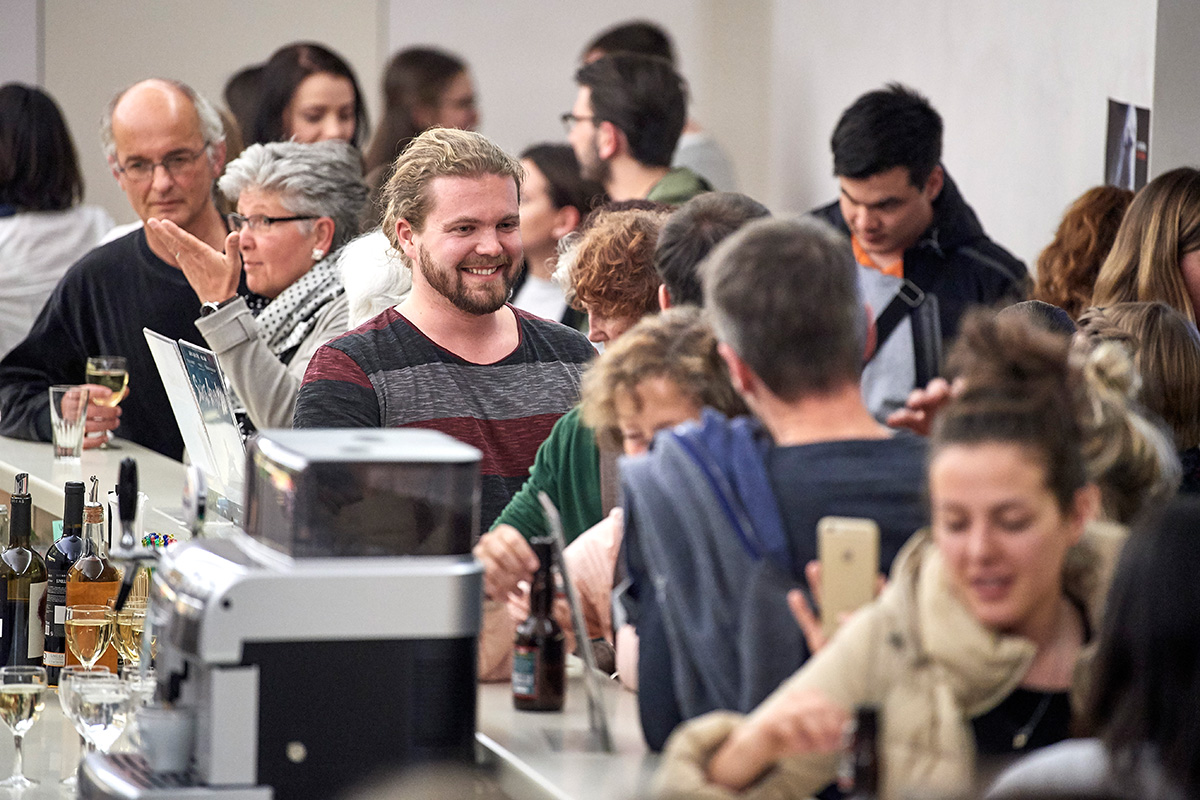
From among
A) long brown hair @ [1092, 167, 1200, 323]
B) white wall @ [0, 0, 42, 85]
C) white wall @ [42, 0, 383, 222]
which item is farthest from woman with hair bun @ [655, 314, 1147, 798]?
white wall @ [0, 0, 42, 85]

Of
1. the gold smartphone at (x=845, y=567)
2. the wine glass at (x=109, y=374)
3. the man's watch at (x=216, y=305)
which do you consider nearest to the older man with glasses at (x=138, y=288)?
the wine glass at (x=109, y=374)

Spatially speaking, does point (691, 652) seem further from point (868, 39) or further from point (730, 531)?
point (868, 39)

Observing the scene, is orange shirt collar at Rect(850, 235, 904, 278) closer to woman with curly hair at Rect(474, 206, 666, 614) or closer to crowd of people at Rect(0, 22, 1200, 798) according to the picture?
crowd of people at Rect(0, 22, 1200, 798)

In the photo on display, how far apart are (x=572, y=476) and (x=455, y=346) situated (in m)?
0.56

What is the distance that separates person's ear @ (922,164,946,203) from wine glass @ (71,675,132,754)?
2.49 meters

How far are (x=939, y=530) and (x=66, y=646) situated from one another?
1835mm

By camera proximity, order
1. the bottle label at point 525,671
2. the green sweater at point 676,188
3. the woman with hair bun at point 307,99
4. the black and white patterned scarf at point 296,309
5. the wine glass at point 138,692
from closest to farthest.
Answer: the bottle label at point 525,671 → the wine glass at point 138,692 → the black and white patterned scarf at point 296,309 → the green sweater at point 676,188 → the woman with hair bun at point 307,99

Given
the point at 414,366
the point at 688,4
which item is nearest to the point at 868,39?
the point at 688,4

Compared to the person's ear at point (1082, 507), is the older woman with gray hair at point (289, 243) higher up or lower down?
higher up

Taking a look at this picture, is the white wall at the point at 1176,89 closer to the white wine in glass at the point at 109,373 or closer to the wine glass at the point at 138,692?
the white wine in glass at the point at 109,373

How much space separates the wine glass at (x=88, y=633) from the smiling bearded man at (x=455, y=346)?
0.47 metres

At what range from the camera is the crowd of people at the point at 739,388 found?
1419mm

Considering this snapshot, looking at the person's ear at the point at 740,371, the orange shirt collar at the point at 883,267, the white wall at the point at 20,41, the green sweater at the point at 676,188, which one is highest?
the white wall at the point at 20,41

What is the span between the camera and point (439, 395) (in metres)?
2.82
